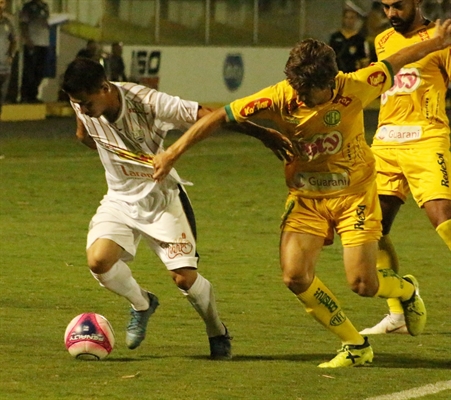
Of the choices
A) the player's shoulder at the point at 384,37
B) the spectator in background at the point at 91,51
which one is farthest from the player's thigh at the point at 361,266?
the spectator in background at the point at 91,51

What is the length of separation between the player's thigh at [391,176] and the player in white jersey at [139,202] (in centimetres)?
174

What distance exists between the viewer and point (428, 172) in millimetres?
8531

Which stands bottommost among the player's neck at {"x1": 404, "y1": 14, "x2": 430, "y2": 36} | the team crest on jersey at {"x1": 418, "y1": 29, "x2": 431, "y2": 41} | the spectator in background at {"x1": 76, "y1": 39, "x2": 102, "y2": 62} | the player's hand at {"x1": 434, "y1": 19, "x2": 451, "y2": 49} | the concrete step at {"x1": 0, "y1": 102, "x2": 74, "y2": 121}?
the concrete step at {"x1": 0, "y1": 102, "x2": 74, "y2": 121}

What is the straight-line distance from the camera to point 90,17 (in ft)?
85.1

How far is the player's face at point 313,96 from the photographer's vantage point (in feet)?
22.6

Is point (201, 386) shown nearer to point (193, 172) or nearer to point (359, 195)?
point (359, 195)

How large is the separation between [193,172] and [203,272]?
694 cm

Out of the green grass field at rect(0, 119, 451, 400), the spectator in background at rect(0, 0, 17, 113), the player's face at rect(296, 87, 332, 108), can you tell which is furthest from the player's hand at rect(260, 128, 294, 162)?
the spectator in background at rect(0, 0, 17, 113)

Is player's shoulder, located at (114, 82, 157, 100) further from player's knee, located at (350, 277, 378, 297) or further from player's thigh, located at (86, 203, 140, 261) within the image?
player's knee, located at (350, 277, 378, 297)

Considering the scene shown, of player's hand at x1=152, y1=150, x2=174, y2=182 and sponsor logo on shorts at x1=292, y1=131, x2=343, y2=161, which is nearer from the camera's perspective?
player's hand at x1=152, y1=150, x2=174, y2=182

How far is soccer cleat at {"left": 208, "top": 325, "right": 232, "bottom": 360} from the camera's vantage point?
7344 mm

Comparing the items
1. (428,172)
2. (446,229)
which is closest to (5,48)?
(428,172)

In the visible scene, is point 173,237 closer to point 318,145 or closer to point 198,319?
point 318,145

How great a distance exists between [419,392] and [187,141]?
67.7 inches
